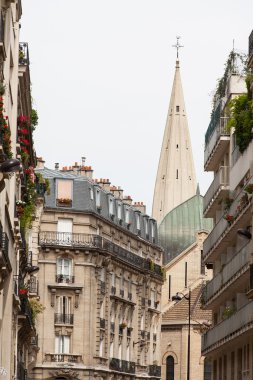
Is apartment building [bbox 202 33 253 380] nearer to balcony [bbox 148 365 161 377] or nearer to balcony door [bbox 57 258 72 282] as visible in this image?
balcony door [bbox 57 258 72 282]

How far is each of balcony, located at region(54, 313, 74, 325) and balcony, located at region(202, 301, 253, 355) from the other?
114ft

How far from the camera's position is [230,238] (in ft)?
206

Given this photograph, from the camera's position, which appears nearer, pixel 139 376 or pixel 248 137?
pixel 248 137

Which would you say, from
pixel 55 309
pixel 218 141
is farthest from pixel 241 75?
pixel 55 309

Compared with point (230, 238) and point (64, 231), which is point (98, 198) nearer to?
point (64, 231)

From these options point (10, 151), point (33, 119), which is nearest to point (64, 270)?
point (33, 119)

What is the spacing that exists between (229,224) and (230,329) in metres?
4.41

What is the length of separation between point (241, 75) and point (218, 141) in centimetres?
533

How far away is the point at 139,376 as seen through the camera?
385ft

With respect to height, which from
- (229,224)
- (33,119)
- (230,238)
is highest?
(33,119)

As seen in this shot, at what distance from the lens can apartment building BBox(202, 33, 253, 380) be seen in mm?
55469

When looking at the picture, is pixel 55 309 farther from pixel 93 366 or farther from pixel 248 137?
pixel 248 137

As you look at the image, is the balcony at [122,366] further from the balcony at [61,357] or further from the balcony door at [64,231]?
the balcony door at [64,231]

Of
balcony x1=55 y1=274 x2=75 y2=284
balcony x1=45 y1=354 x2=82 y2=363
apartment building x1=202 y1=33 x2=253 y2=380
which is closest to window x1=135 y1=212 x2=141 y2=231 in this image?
balcony x1=55 y1=274 x2=75 y2=284
